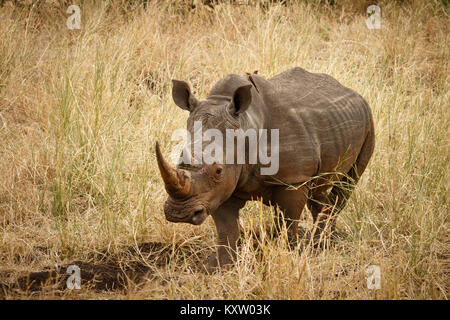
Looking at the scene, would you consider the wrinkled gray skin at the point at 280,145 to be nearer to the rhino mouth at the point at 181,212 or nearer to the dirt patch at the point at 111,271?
the rhino mouth at the point at 181,212

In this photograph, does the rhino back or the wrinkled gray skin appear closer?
the wrinkled gray skin

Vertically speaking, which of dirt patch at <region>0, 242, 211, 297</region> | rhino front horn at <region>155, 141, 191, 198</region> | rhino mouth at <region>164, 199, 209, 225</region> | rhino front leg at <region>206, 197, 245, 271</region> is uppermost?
rhino front horn at <region>155, 141, 191, 198</region>

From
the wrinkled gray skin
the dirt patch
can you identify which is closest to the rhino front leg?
the wrinkled gray skin

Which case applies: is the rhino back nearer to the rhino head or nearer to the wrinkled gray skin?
the wrinkled gray skin

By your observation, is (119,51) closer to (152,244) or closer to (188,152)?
(152,244)

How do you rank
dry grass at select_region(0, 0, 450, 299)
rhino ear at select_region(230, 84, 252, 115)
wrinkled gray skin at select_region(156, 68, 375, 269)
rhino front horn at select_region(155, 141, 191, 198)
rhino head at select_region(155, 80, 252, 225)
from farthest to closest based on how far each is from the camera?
dry grass at select_region(0, 0, 450, 299), rhino ear at select_region(230, 84, 252, 115), wrinkled gray skin at select_region(156, 68, 375, 269), rhino head at select_region(155, 80, 252, 225), rhino front horn at select_region(155, 141, 191, 198)

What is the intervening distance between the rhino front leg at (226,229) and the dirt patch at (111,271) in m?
0.16

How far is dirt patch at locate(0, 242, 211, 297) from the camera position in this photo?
11.3 feet

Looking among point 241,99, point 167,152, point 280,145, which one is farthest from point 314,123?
point 167,152

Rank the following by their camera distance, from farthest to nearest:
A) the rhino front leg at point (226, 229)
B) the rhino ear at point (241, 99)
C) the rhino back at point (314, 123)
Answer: the rhino front leg at point (226, 229), the rhino back at point (314, 123), the rhino ear at point (241, 99)

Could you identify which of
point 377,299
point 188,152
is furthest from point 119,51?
point 377,299

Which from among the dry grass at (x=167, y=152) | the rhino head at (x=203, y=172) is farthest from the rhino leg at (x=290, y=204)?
the rhino head at (x=203, y=172)

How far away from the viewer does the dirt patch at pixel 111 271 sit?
11.3ft

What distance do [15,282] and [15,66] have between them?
3.41 metres
